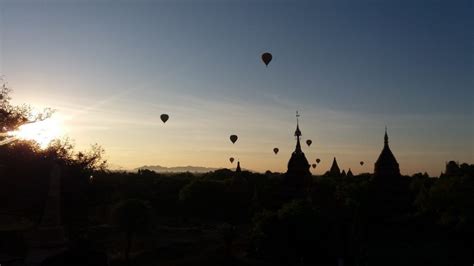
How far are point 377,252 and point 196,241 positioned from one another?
14.3 metres

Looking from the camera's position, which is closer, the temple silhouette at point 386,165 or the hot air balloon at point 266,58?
the hot air balloon at point 266,58

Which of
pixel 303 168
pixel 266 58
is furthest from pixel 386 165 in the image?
pixel 266 58

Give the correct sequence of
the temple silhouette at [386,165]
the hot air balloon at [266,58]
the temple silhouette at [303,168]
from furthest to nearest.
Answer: the temple silhouette at [386,165] < the temple silhouette at [303,168] < the hot air balloon at [266,58]

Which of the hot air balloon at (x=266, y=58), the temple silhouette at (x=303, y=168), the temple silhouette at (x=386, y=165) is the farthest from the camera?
the temple silhouette at (x=386, y=165)

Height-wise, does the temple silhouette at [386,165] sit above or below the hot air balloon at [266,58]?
below

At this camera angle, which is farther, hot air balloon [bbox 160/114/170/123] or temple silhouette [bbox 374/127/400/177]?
temple silhouette [bbox 374/127/400/177]

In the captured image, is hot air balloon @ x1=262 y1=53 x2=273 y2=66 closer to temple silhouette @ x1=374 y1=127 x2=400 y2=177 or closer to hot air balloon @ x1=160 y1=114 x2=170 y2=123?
hot air balloon @ x1=160 y1=114 x2=170 y2=123

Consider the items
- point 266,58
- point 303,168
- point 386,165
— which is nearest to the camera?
point 266,58

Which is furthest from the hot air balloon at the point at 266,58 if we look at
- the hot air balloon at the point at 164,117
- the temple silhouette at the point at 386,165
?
the temple silhouette at the point at 386,165

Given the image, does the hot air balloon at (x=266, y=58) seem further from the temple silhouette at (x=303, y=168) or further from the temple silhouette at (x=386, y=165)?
the temple silhouette at (x=386, y=165)

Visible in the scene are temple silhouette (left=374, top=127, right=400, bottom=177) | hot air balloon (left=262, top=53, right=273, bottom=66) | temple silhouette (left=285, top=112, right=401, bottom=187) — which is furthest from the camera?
temple silhouette (left=374, top=127, right=400, bottom=177)

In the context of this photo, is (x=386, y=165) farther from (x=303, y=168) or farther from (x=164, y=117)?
(x=164, y=117)

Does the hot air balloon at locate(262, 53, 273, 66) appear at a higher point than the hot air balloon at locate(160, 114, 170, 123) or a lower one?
higher

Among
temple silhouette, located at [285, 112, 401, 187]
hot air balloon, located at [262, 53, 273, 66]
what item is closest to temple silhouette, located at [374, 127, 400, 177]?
temple silhouette, located at [285, 112, 401, 187]
